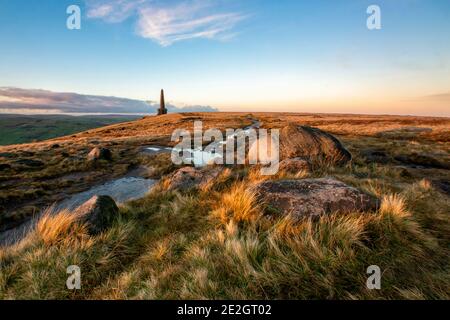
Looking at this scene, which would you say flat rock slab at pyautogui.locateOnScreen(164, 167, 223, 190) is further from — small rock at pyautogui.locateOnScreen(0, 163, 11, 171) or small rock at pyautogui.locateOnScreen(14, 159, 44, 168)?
small rock at pyautogui.locateOnScreen(0, 163, 11, 171)

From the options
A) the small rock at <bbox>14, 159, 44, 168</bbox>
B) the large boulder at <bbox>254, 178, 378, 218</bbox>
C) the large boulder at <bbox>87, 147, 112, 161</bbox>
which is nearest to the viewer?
the large boulder at <bbox>254, 178, 378, 218</bbox>

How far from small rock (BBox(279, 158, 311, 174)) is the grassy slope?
472 cm

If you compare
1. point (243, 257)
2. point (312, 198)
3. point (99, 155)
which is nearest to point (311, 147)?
point (312, 198)

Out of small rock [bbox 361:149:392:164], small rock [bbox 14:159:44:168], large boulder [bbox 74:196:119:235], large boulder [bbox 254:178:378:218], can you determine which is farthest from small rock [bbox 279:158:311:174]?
small rock [bbox 14:159:44:168]

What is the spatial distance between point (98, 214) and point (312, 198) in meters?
4.64

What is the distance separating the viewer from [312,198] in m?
4.87

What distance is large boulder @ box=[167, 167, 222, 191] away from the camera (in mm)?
8148

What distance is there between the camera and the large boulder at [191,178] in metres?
8.15

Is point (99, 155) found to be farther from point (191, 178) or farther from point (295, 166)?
point (295, 166)

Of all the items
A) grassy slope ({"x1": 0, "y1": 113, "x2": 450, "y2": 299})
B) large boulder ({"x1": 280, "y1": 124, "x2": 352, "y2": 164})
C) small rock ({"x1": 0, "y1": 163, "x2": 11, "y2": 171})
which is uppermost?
large boulder ({"x1": 280, "y1": 124, "x2": 352, "y2": 164})

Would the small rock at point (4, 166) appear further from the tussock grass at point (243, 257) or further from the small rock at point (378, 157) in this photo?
the small rock at point (378, 157)

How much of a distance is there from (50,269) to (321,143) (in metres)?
12.1

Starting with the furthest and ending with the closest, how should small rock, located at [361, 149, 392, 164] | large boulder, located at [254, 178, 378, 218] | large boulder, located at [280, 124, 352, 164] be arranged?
small rock, located at [361, 149, 392, 164] → large boulder, located at [280, 124, 352, 164] → large boulder, located at [254, 178, 378, 218]
